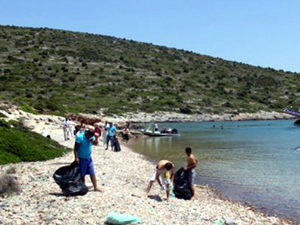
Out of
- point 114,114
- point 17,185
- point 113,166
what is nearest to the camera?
point 17,185

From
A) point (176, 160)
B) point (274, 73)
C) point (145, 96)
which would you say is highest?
point (274, 73)

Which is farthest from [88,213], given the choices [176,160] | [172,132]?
[172,132]

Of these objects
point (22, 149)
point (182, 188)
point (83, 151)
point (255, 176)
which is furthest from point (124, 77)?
point (83, 151)

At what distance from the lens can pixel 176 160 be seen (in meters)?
25.4

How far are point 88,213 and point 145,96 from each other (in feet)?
251

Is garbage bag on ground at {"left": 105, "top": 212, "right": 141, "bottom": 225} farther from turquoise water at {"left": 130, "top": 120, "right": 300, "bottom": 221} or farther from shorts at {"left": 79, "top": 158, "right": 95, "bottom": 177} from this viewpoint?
turquoise water at {"left": 130, "top": 120, "right": 300, "bottom": 221}

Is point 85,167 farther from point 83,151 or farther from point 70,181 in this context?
point 70,181

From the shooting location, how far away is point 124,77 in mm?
94375

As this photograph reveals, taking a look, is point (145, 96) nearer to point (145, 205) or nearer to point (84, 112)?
point (84, 112)

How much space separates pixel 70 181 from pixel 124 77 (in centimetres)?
8412

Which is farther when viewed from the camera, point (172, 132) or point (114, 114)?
point (114, 114)

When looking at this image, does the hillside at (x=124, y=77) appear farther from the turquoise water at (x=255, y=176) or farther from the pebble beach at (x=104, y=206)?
the pebble beach at (x=104, y=206)

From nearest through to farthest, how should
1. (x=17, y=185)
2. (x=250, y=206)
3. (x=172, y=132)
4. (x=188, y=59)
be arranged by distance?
(x=17, y=185), (x=250, y=206), (x=172, y=132), (x=188, y=59)

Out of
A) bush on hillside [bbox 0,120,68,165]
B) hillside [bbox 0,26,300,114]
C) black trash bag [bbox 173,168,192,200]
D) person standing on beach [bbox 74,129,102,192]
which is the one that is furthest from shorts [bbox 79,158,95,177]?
hillside [bbox 0,26,300,114]
